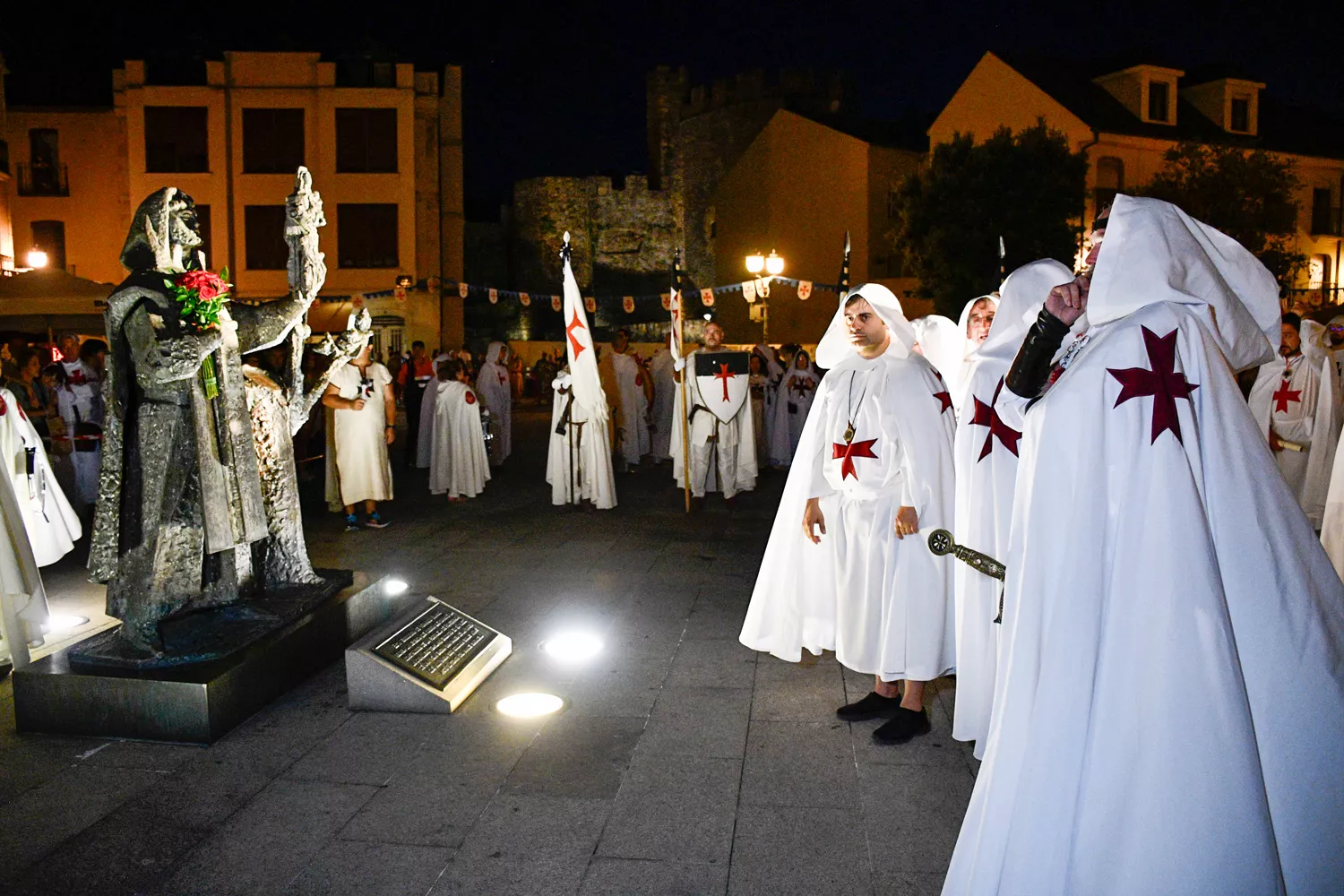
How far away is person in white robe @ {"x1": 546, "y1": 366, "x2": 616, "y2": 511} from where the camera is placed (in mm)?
11523

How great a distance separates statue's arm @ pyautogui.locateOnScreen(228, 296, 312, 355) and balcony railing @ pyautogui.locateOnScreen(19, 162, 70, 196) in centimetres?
3415

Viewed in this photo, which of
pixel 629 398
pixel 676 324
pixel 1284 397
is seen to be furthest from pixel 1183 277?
pixel 629 398

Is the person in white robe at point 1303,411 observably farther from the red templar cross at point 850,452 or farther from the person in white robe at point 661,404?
the person in white robe at point 661,404

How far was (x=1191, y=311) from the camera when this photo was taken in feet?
8.46

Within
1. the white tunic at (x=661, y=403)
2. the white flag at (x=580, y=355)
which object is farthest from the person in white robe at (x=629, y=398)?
the white flag at (x=580, y=355)

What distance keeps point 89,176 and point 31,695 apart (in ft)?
115

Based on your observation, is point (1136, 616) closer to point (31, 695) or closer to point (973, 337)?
point (973, 337)

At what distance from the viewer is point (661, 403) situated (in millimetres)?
17719

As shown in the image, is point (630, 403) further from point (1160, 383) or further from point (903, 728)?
point (1160, 383)

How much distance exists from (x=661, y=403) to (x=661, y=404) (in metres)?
0.02

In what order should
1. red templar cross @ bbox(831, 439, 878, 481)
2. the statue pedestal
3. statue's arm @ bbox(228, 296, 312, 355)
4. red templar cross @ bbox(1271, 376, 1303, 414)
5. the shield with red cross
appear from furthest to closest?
the shield with red cross < red templar cross @ bbox(1271, 376, 1303, 414) < statue's arm @ bbox(228, 296, 312, 355) < red templar cross @ bbox(831, 439, 878, 481) < the statue pedestal

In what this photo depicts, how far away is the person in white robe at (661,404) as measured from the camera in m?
17.1

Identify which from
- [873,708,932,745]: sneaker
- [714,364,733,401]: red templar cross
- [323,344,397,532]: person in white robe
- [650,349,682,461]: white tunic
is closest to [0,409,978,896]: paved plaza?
[873,708,932,745]: sneaker

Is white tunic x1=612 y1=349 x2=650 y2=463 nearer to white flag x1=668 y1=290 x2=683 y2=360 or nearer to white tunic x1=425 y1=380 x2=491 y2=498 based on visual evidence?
white tunic x1=425 y1=380 x2=491 y2=498
